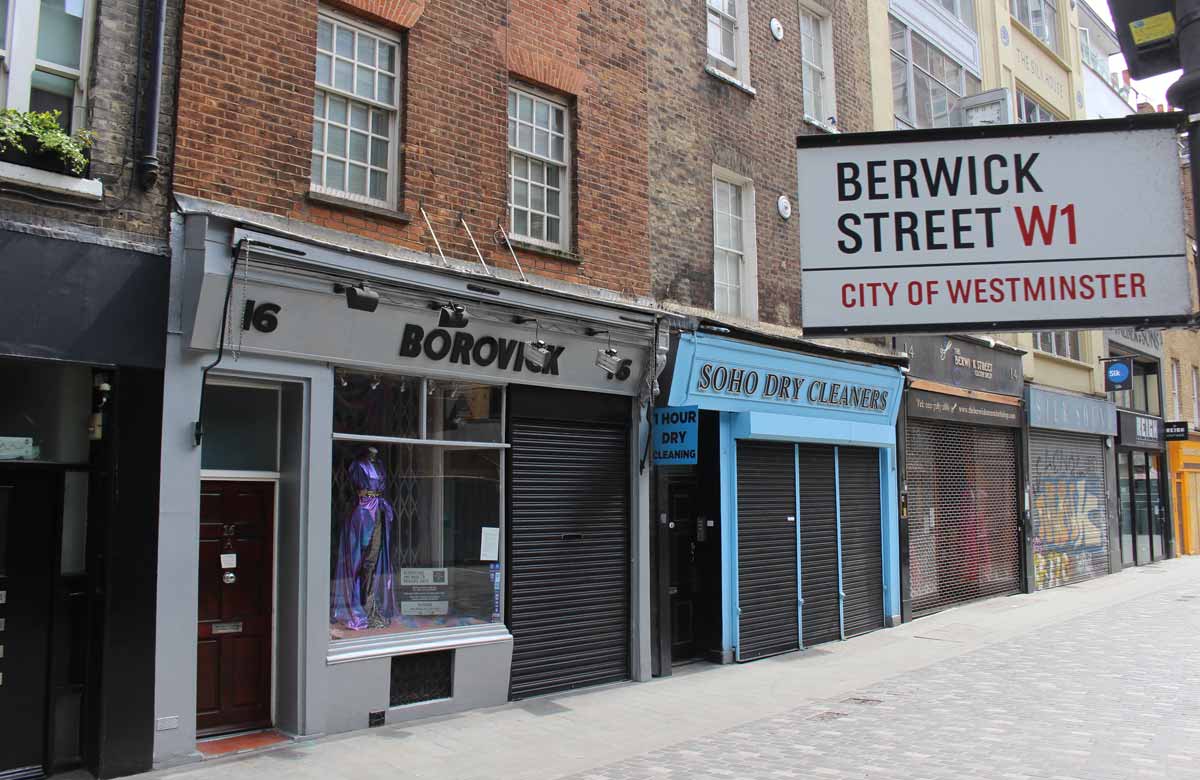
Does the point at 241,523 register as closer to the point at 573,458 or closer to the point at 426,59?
the point at 573,458

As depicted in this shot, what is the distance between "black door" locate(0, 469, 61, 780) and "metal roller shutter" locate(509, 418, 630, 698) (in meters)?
4.18

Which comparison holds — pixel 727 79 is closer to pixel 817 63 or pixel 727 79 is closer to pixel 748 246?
pixel 748 246

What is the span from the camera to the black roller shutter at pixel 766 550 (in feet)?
40.7

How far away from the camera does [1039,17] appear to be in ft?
77.6

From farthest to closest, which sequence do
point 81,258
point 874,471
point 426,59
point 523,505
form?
point 874,471, point 523,505, point 426,59, point 81,258

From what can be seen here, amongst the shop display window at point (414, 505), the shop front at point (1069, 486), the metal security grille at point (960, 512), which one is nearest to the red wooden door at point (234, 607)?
the shop display window at point (414, 505)

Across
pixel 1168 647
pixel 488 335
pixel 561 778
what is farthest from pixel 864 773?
pixel 1168 647

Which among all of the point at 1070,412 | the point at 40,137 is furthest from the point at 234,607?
the point at 1070,412

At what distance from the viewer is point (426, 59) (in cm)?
930

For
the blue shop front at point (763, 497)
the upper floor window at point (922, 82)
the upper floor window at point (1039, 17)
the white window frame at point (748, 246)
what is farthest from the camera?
the upper floor window at point (1039, 17)

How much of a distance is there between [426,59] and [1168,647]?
12.0 metres

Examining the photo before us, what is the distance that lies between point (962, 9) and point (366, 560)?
17.8 meters

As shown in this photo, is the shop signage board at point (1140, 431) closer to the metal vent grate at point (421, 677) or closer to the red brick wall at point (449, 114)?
the red brick wall at point (449, 114)

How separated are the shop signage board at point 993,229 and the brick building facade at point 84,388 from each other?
17.4 feet
